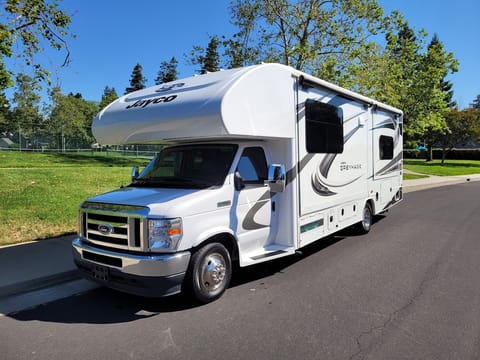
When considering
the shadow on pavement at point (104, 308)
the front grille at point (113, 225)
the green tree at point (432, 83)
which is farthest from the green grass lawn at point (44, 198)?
the green tree at point (432, 83)

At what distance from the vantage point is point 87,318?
4332 mm

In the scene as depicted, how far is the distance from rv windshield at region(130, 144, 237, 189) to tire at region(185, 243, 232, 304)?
0.84m

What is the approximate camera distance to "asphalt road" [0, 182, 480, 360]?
355 centimetres

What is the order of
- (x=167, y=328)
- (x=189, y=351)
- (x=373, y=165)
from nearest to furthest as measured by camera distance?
(x=189, y=351)
(x=167, y=328)
(x=373, y=165)

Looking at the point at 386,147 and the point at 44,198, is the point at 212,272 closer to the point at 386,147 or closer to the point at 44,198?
the point at 386,147

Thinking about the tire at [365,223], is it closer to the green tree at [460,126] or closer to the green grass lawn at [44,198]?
the green grass lawn at [44,198]

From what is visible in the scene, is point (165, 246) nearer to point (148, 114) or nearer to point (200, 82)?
point (148, 114)

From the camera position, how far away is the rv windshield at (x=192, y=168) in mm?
4988

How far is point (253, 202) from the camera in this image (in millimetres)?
5277

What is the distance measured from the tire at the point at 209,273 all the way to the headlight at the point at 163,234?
39cm

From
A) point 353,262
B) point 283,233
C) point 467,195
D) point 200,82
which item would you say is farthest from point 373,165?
point 467,195

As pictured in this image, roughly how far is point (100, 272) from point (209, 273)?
131 cm

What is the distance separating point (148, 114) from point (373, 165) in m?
5.76

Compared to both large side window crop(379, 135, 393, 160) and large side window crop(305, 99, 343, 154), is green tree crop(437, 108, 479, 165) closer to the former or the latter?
large side window crop(379, 135, 393, 160)
